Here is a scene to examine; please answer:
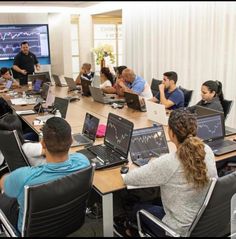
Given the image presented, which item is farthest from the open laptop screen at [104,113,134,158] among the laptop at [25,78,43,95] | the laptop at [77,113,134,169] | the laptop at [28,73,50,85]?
the laptop at [28,73,50,85]

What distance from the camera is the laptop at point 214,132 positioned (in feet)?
8.45

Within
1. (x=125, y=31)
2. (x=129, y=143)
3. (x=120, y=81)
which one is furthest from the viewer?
(x=125, y=31)

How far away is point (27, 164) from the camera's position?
2404 millimetres

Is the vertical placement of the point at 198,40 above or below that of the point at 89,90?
above

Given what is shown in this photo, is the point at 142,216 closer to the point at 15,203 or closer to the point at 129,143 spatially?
the point at 129,143

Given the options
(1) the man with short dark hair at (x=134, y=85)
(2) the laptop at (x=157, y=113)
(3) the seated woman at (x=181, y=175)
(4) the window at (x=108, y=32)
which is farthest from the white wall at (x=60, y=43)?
(3) the seated woman at (x=181, y=175)

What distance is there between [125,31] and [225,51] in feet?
10.3

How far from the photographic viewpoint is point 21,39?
895 cm

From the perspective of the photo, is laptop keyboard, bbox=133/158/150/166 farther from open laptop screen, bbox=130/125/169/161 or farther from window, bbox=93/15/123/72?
window, bbox=93/15/123/72

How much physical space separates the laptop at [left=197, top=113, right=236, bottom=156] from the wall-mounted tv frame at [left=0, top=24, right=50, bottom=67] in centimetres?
740

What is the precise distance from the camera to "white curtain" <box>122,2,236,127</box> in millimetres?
4875

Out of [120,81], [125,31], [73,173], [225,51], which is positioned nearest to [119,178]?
[73,173]

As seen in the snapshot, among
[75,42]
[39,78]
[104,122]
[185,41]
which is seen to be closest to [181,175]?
[104,122]

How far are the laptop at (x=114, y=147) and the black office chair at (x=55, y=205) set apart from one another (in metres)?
0.50
